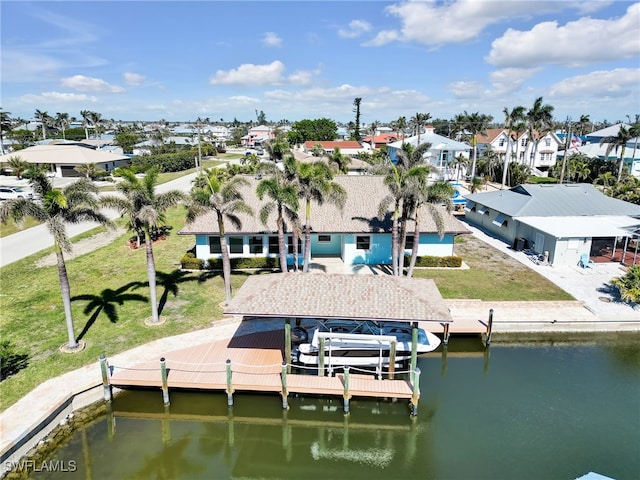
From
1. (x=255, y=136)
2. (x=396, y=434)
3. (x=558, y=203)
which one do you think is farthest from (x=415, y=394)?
(x=255, y=136)

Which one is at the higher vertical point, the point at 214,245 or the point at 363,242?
the point at 363,242

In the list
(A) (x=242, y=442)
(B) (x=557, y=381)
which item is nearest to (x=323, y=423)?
(A) (x=242, y=442)

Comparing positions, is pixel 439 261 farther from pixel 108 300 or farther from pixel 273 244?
pixel 108 300

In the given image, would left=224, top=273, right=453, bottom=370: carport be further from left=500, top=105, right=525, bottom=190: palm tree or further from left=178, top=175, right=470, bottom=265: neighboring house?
left=500, top=105, right=525, bottom=190: palm tree

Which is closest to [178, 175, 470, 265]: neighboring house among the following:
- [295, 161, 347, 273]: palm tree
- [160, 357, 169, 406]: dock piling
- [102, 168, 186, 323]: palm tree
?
[295, 161, 347, 273]: palm tree

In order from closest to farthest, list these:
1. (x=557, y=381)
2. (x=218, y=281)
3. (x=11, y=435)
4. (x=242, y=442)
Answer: (x=11, y=435) < (x=242, y=442) < (x=557, y=381) < (x=218, y=281)

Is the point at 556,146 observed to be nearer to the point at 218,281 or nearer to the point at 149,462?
the point at 218,281
